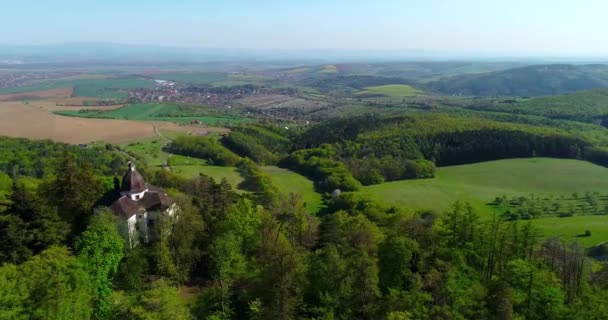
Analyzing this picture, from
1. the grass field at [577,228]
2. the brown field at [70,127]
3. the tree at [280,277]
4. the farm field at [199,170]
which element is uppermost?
the tree at [280,277]

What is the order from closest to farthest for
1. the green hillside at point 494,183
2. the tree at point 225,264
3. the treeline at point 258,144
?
the tree at point 225,264 < the green hillside at point 494,183 < the treeline at point 258,144

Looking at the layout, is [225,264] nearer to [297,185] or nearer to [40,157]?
[297,185]

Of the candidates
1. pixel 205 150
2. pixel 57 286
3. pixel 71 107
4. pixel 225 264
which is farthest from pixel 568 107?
pixel 71 107

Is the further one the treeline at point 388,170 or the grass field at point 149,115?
the grass field at point 149,115

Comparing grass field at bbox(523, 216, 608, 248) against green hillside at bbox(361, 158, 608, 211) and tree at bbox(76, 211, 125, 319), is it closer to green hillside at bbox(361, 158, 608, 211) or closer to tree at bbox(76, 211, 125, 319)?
green hillside at bbox(361, 158, 608, 211)

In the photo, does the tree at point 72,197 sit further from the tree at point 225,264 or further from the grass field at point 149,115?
the grass field at point 149,115

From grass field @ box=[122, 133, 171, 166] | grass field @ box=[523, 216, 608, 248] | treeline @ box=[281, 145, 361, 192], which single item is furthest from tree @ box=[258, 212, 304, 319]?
grass field @ box=[122, 133, 171, 166]

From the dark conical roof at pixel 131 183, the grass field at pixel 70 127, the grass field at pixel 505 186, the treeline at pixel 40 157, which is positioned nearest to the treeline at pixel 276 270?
the dark conical roof at pixel 131 183
